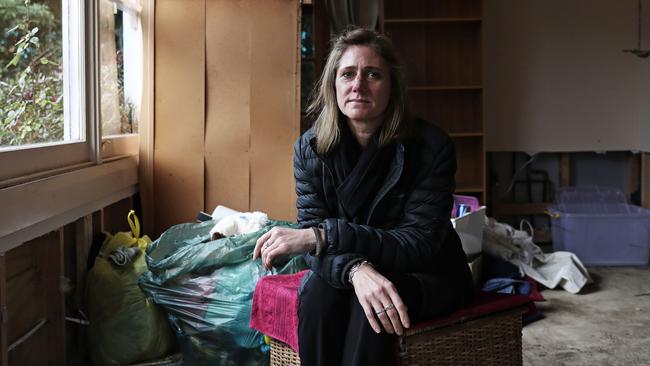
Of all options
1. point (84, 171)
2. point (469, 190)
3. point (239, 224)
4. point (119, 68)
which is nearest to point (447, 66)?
point (469, 190)

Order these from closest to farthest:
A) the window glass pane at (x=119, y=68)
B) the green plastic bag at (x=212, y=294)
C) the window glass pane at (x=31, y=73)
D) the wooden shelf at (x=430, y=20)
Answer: the window glass pane at (x=31, y=73) → the green plastic bag at (x=212, y=294) → the window glass pane at (x=119, y=68) → the wooden shelf at (x=430, y=20)

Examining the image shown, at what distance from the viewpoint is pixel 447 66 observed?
199 inches

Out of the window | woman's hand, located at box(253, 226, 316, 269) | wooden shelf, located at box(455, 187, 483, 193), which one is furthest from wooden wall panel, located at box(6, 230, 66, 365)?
wooden shelf, located at box(455, 187, 483, 193)

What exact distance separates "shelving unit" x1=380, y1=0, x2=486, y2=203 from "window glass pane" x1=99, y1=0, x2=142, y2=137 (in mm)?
2191

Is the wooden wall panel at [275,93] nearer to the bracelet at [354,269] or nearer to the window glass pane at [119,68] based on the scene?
the window glass pane at [119,68]

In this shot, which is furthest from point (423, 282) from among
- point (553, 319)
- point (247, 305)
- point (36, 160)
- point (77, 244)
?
point (553, 319)

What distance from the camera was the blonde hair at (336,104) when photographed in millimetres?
1911

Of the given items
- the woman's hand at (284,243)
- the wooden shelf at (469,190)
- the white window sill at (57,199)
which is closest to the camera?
the woman's hand at (284,243)

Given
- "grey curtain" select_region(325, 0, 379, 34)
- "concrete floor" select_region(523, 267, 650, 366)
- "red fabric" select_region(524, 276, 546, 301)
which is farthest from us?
"grey curtain" select_region(325, 0, 379, 34)

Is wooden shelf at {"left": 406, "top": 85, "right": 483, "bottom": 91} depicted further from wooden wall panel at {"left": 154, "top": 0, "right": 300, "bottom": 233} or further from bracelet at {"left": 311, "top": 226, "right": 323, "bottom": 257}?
bracelet at {"left": 311, "top": 226, "right": 323, "bottom": 257}

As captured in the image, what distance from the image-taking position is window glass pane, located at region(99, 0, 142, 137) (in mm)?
2984

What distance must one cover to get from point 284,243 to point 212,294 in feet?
2.94

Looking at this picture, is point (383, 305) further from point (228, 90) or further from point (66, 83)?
point (228, 90)

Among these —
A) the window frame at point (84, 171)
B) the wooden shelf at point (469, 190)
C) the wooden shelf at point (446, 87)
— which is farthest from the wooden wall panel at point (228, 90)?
the wooden shelf at point (469, 190)
